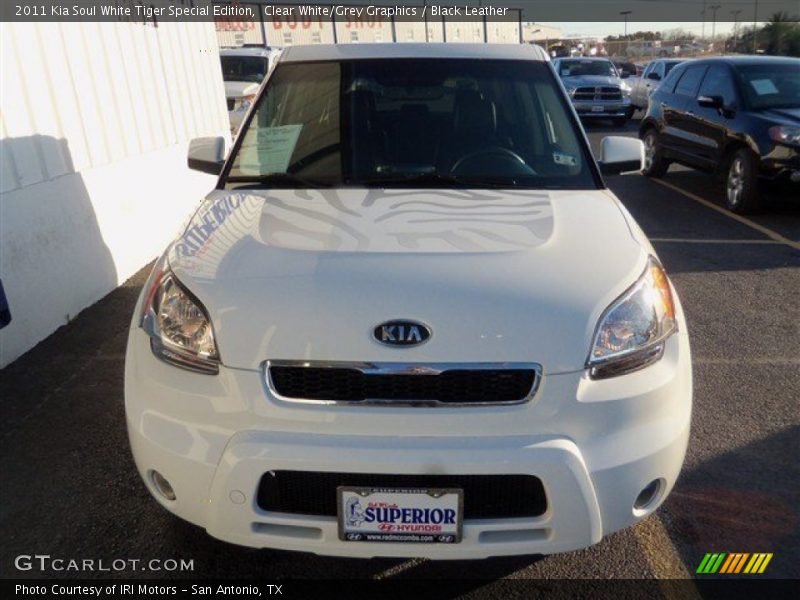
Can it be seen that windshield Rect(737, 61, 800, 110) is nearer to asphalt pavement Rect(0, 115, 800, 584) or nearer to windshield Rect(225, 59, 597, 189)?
asphalt pavement Rect(0, 115, 800, 584)

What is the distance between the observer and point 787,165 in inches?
286

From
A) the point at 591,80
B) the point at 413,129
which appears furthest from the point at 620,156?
the point at 591,80

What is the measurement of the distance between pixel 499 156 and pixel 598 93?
15434 mm

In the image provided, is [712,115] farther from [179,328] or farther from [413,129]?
[179,328]

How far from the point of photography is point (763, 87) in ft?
26.7

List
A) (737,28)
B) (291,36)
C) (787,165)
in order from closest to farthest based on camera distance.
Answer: (787,165) < (291,36) < (737,28)

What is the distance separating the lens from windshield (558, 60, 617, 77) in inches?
731

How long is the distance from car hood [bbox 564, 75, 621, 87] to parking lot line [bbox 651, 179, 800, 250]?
7786mm

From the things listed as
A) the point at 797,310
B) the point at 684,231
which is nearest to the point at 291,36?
the point at 684,231

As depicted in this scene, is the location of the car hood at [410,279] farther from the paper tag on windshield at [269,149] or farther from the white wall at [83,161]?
the white wall at [83,161]

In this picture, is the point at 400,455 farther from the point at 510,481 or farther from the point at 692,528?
the point at 692,528

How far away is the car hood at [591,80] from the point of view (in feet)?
56.6

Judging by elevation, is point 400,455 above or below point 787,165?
above

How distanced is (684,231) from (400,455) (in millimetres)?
6234
